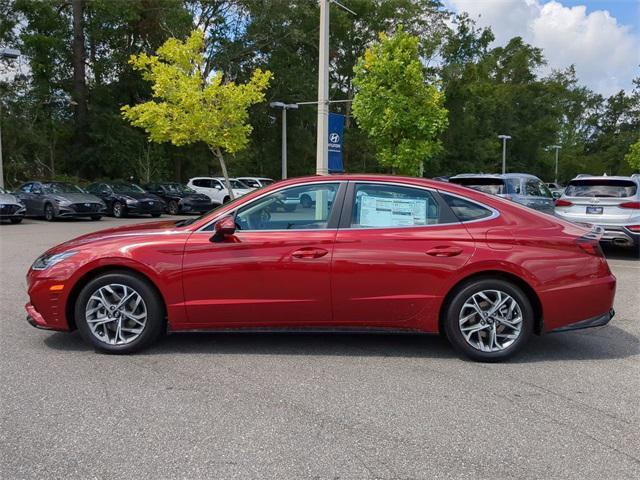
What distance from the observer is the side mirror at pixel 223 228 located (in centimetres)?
479

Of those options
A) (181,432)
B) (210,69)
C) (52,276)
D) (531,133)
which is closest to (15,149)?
(210,69)

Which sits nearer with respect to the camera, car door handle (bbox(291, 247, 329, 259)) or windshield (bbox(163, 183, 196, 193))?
car door handle (bbox(291, 247, 329, 259))

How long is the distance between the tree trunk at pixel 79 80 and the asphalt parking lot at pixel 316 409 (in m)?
31.1

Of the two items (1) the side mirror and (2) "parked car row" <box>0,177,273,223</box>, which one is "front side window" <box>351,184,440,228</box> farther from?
(2) "parked car row" <box>0,177,273,223</box>

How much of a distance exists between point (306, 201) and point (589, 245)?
8.15 ft

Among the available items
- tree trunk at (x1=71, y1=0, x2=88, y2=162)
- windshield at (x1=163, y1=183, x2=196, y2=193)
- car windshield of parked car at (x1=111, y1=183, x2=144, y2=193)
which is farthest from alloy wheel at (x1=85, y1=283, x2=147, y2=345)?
tree trunk at (x1=71, y1=0, x2=88, y2=162)

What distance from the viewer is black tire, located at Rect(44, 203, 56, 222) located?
2059cm

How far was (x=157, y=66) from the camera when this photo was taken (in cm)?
2261

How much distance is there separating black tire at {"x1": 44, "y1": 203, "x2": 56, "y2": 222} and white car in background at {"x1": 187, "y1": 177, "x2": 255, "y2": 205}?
827cm

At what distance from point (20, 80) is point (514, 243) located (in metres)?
33.0

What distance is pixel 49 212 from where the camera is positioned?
20.7 meters

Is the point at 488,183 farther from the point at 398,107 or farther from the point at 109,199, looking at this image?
the point at 109,199

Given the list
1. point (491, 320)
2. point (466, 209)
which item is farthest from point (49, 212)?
point (491, 320)

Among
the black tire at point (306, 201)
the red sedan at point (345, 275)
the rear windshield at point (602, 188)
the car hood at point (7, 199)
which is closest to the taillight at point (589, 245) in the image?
the red sedan at point (345, 275)
